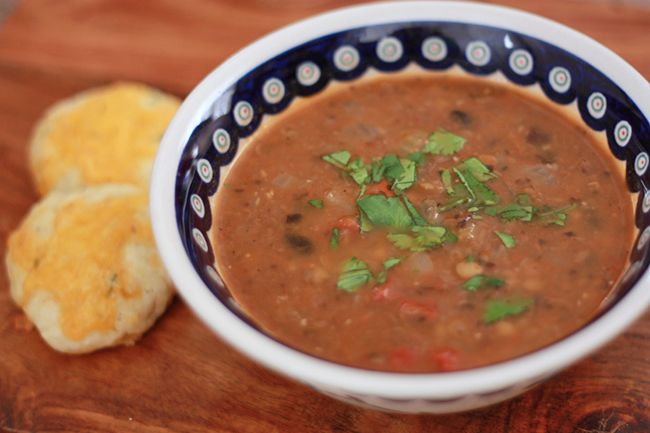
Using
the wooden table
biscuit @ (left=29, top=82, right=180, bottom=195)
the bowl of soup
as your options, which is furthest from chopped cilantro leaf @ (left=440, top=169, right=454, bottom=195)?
biscuit @ (left=29, top=82, right=180, bottom=195)

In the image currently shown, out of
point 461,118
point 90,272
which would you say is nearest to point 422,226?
point 461,118

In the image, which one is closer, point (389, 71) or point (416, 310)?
point (416, 310)

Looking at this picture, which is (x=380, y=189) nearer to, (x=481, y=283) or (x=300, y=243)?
(x=300, y=243)

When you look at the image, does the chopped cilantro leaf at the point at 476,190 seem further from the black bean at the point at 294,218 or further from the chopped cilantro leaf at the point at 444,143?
the black bean at the point at 294,218

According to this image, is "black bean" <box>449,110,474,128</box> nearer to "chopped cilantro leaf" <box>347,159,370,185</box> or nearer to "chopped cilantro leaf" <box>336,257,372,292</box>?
"chopped cilantro leaf" <box>347,159,370,185</box>

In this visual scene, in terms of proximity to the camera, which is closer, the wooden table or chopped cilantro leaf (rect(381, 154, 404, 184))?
the wooden table
